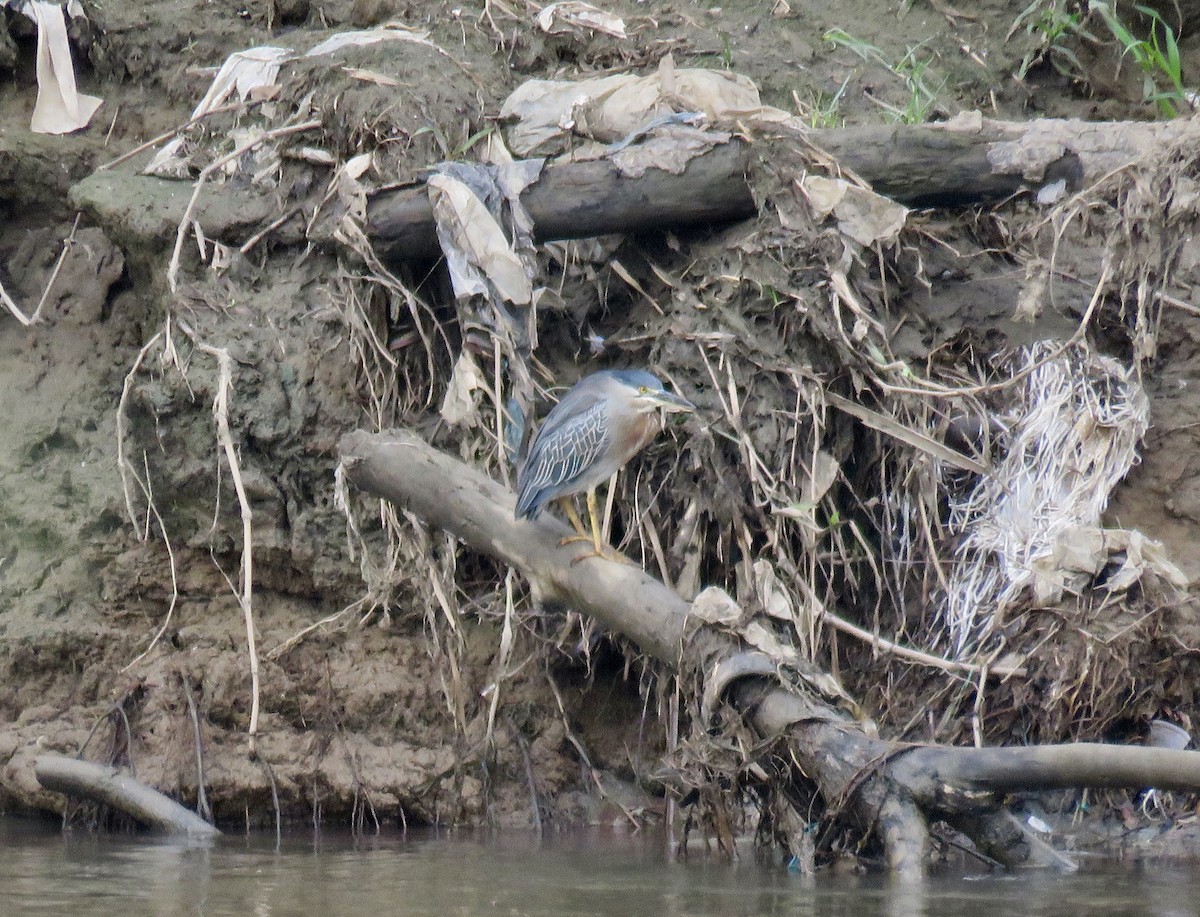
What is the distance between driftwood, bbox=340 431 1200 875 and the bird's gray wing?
0.50 feet

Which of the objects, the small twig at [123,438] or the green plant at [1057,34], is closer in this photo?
the small twig at [123,438]

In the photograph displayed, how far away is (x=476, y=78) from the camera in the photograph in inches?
243

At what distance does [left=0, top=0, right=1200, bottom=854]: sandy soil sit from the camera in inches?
214

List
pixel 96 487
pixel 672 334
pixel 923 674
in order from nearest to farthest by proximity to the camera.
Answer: pixel 923 674, pixel 672 334, pixel 96 487

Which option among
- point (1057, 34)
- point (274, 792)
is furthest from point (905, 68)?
point (274, 792)

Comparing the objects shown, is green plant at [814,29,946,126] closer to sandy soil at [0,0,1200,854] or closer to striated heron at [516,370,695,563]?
sandy soil at [0,0,1200,854]

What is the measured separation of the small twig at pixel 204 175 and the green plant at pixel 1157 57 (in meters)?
3.39

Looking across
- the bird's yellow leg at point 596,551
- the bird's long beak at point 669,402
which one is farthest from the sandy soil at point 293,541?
the bird's long beak at point 669,402

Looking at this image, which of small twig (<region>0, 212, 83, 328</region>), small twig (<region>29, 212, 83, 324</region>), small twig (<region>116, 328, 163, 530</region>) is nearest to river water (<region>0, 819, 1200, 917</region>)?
small twig (<region>116, 328, 163, 530</region>)

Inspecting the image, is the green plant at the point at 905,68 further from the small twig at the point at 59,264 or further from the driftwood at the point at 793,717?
the small twig at the point at 59,264

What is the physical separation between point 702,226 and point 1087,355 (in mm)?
1465

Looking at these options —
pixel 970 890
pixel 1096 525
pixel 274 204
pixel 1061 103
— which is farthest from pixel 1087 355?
pixel 274 204

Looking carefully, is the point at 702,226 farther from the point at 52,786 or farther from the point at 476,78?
the point at 52,786

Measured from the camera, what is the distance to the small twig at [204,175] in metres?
5.84
